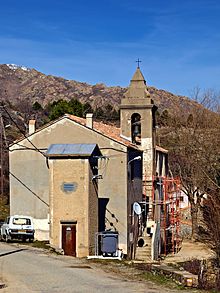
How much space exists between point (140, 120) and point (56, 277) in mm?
25058

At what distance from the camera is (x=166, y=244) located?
4506 cm

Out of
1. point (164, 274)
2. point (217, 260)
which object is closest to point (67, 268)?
point (164, 274)

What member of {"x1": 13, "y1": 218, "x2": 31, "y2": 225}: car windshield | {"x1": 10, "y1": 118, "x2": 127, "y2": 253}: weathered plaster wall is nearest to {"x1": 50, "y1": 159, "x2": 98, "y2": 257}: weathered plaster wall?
{"x1": 13, "y1": 218, "x2": 31, "y2": 225}: car windshield

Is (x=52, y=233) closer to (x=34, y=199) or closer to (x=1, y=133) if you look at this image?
(x=34, y=199)

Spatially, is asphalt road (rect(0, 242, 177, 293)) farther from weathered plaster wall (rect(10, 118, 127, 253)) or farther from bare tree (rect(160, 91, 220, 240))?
bare tree (rect(160, 91, 220, 240))

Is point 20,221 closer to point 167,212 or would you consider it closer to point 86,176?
point 86,176

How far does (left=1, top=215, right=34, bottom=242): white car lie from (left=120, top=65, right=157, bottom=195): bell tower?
1194cm

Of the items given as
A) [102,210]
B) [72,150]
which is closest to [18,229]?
[72,150]

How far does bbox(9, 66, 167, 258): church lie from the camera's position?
32.6 metres

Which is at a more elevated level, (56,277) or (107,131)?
(107,131)

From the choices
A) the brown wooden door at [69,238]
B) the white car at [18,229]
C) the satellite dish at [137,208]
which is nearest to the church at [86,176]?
the brown wooden door at [69,238]

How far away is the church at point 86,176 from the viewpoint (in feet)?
107

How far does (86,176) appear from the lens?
107ft

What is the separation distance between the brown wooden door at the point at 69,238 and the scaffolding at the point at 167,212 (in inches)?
451
